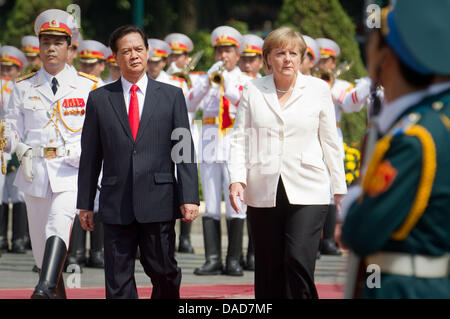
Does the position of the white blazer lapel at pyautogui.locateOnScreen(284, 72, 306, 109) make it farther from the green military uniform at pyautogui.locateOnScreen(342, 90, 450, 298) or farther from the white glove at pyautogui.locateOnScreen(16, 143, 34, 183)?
the green military uniform at pyautogui.locateOnScreen(342, 90, 450, 298)

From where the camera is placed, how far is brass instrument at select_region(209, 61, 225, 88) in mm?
9891

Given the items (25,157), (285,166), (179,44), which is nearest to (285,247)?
(285,166)

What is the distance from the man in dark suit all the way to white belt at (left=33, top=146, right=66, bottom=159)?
994 mm

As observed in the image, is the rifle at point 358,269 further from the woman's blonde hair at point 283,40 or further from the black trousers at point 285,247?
the woman's blonde hair at point 283,40

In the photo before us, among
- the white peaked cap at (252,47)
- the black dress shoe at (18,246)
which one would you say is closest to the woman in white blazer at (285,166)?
the white peaked cap at (252,47)

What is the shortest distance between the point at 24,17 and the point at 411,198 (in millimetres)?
16077

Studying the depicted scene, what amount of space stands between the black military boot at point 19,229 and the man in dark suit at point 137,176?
5.38m

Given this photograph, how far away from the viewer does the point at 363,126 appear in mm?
15562

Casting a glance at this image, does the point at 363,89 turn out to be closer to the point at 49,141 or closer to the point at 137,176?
the point at 49,141

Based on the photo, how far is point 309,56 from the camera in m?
10.5

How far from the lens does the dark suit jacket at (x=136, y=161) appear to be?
6.03m

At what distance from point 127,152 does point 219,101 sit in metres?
4.23

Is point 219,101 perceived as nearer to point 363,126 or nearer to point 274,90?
point 274,90

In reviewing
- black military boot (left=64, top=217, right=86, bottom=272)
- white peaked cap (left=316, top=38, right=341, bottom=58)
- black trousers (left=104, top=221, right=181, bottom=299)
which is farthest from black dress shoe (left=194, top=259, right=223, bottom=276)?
black trousers (left=104, top=221, right=181, bottom=299)
